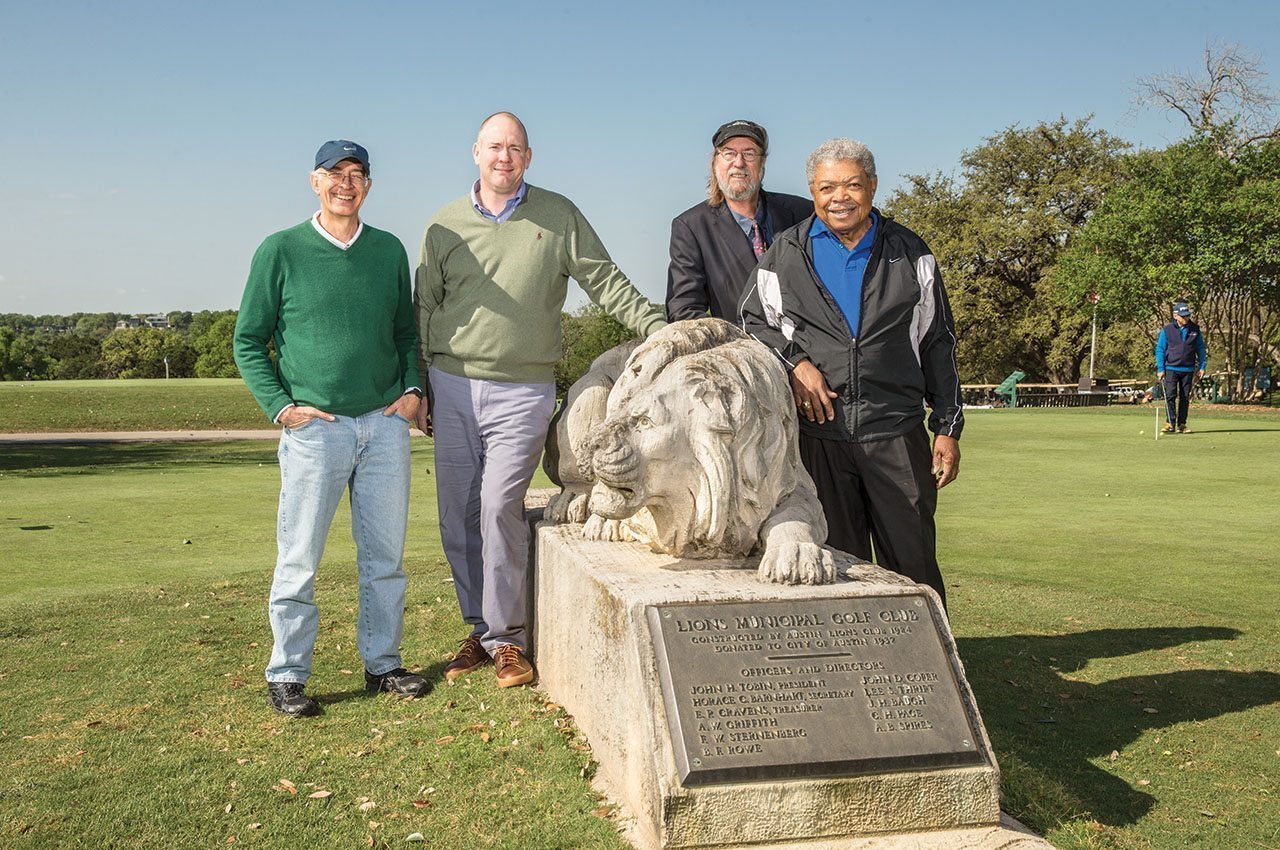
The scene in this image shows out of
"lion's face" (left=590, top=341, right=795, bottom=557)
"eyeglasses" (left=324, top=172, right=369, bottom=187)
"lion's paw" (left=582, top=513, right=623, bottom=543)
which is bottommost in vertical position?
"lion's paw" (left=582, top=513, right=623, bottom=543)

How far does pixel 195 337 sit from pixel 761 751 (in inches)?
2990

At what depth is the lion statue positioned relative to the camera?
12.3 ft

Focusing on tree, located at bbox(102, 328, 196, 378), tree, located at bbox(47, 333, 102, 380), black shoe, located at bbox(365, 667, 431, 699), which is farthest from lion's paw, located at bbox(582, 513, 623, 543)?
tree, located at bbox(47, 333, 102, 380)

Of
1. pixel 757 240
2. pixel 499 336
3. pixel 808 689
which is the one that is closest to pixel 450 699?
pixel 499 336

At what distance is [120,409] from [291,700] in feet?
82.6

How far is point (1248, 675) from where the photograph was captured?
512cm

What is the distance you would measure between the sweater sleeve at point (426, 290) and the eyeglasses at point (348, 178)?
0.48 meters

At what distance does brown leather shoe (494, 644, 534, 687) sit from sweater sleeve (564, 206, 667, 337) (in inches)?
63.2

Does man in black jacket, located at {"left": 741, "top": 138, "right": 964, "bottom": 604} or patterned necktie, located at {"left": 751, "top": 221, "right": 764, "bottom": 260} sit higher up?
patterned necktie, located at {"left": 751, "top": 221, "right": 764, "bottom": 260}

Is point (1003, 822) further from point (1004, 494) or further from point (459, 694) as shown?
point (1004, 494)

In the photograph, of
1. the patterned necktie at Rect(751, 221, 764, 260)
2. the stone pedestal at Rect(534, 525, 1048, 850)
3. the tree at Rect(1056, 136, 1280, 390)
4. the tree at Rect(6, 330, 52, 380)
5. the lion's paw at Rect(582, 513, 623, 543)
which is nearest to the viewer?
the stone pedestal at Rect(534, 525, 1048, 850)

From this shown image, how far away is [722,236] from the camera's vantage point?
5.07 meters

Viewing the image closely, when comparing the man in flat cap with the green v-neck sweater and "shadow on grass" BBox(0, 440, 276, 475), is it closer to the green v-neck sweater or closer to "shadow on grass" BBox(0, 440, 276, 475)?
"shadow on grass" BBox(0, 440, 276, 475)

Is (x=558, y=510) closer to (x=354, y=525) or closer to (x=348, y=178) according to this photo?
(x=354, y=525)
